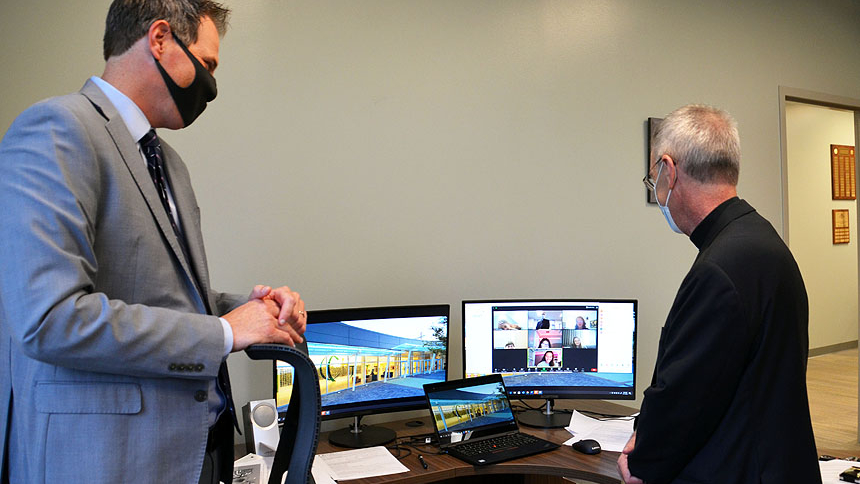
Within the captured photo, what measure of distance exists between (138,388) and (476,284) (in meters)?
1.96

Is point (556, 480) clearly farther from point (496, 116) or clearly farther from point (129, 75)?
point (129, 75)

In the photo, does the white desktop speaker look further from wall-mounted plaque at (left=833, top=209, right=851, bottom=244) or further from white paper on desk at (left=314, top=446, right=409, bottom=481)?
wall-mounted plaque at (left=833, top=209, right=851, bottom=244)

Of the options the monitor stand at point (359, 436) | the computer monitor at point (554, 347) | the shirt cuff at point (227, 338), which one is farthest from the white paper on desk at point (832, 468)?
the shirt cuff at point (227, 338)

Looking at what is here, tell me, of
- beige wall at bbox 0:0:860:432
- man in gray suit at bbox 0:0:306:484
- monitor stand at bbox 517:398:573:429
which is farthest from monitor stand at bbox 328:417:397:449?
man in gray suit at bbox 0:0:306:484

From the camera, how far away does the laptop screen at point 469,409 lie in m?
2.26

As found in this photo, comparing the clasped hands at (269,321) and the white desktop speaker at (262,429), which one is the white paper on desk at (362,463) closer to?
the white desktop speaker at (262,429)

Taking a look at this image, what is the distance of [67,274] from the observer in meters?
0.97

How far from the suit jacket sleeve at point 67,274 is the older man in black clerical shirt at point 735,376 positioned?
105 centimetres

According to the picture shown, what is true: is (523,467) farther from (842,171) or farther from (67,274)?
(842,171)

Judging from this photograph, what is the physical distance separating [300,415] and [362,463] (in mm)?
1205

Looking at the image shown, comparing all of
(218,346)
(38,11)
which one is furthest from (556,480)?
(38,11)

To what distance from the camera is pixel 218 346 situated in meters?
1.07

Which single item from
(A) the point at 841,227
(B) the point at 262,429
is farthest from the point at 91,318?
(A) the point at 841,227

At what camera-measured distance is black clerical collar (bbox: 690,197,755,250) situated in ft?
5.54
